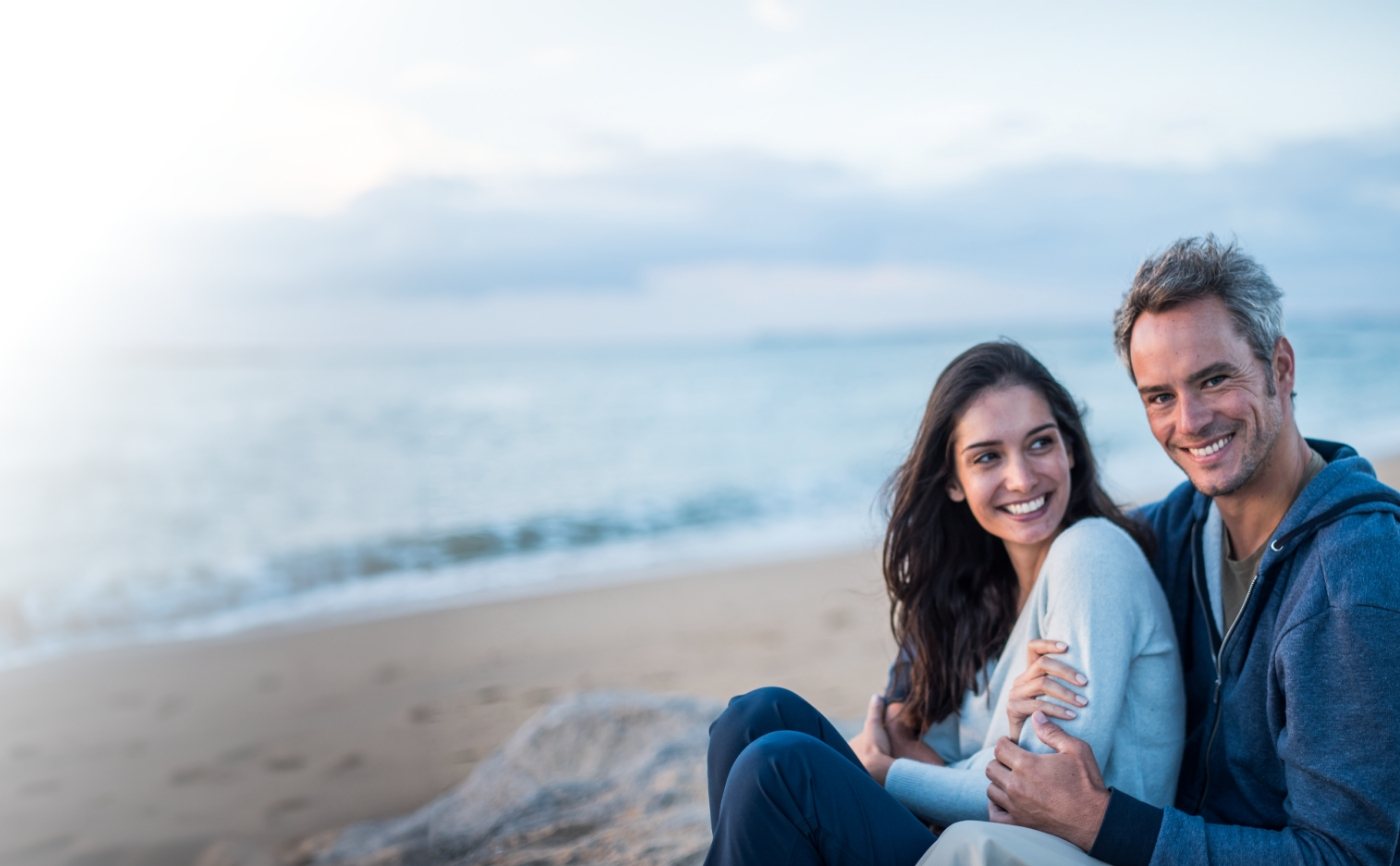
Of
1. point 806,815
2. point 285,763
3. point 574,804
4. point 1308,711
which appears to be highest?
point 1308,711

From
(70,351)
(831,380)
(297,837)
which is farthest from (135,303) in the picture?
(297,837)

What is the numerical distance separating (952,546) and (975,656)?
0.31m

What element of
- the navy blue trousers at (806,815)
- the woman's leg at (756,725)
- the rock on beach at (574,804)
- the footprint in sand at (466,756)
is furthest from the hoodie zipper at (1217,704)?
the footprint in sand at (466,756)

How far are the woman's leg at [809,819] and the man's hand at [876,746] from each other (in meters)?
0.45

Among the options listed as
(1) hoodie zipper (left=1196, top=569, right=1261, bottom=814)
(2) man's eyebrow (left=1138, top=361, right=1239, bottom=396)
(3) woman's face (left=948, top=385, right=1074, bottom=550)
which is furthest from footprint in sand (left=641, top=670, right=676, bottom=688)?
(2) man's eyebrow (left=1138, top=361, right=1239, bottom=396)

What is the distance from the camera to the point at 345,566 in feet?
32.4

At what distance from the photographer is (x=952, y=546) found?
293 cm

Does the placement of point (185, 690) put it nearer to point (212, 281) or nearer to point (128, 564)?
point (128, 564)

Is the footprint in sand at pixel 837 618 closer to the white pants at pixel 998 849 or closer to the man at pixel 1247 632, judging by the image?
the man at pixel 1247 632

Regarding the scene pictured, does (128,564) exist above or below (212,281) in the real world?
below

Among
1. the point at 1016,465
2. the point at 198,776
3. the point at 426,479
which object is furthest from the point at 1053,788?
the point at 426,479

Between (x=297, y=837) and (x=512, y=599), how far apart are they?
404 cm

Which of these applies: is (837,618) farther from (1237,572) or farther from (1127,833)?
(1127,833)

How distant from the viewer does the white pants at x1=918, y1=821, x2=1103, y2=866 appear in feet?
6.28
